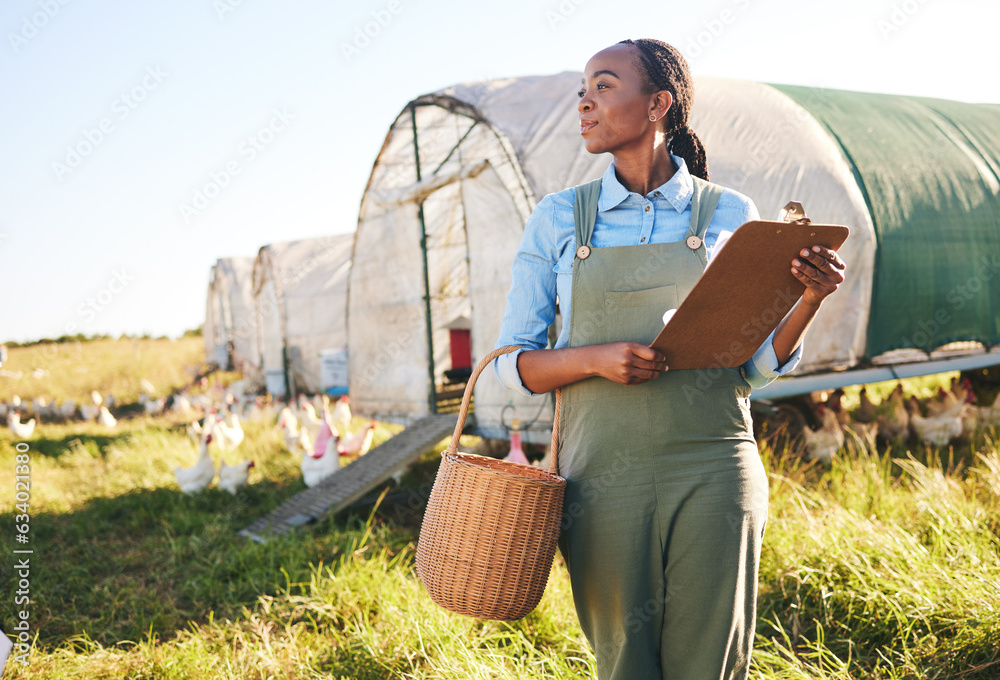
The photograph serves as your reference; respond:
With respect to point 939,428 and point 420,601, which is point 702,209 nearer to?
point 420,601

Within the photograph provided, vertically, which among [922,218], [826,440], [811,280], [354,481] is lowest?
[354,481]

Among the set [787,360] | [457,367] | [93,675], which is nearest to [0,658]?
[93,675]

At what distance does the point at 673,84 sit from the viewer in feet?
5.49

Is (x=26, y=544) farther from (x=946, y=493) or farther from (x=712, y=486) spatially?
(x=946, y=493)

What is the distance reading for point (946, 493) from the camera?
12.5 feet

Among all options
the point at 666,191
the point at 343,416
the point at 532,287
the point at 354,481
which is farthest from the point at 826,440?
the point at 343,416

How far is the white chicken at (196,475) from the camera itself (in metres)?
6.08

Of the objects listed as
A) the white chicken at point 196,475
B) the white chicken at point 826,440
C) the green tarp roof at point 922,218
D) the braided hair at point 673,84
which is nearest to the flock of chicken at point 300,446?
the white chicken at point 196,475

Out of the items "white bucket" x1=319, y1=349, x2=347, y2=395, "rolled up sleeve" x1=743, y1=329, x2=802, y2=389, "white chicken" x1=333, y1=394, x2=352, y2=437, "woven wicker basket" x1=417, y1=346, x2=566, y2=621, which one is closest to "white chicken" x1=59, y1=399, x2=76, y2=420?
"white bucket" x1=319, y1=349, x2=347, y2=395

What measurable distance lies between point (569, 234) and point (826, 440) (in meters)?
5.13

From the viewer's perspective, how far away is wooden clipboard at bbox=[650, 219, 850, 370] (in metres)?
1.30

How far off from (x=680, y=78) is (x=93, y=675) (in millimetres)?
3508

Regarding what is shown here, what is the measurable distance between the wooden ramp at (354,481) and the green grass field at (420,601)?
0.56 feet

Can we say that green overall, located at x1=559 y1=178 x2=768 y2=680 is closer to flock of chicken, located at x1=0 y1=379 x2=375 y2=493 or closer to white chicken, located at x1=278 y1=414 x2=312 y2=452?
flock of chicken, located at x1=0 y1=379 x2=375 y2=493
